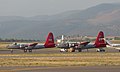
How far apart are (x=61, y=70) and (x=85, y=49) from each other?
266ft

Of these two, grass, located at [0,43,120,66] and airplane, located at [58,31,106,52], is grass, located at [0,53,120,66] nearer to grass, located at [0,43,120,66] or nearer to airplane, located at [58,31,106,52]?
grass, located at [0,43,120,66]

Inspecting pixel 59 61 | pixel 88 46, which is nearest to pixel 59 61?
pixel 59 61

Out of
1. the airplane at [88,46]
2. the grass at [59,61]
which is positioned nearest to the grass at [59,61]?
the grass at [59,61]

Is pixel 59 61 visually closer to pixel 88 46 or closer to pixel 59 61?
pixel 59 61

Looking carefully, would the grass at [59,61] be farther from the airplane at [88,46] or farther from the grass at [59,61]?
the airplane at [88,46]

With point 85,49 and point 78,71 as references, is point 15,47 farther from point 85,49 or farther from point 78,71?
point 78,71

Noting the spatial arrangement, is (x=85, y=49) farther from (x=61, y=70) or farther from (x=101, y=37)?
(x=61, y=70)

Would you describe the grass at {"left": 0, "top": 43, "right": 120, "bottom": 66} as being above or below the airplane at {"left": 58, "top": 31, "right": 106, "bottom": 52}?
below

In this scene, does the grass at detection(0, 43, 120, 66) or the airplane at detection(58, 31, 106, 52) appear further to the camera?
the airplane at detection(58, 31, 106, 52)

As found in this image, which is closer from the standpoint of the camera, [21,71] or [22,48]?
[21,71]

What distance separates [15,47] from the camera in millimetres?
126438

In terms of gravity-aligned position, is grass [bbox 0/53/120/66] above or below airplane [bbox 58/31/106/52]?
below

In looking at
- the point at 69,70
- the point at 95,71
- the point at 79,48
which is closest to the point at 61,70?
the point at 69,70

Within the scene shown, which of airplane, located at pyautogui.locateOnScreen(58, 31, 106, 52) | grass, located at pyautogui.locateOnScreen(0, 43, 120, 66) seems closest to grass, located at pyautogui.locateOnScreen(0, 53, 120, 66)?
grass, located at pyautogui.locateOnScreen(0, 43, 120, 66)
